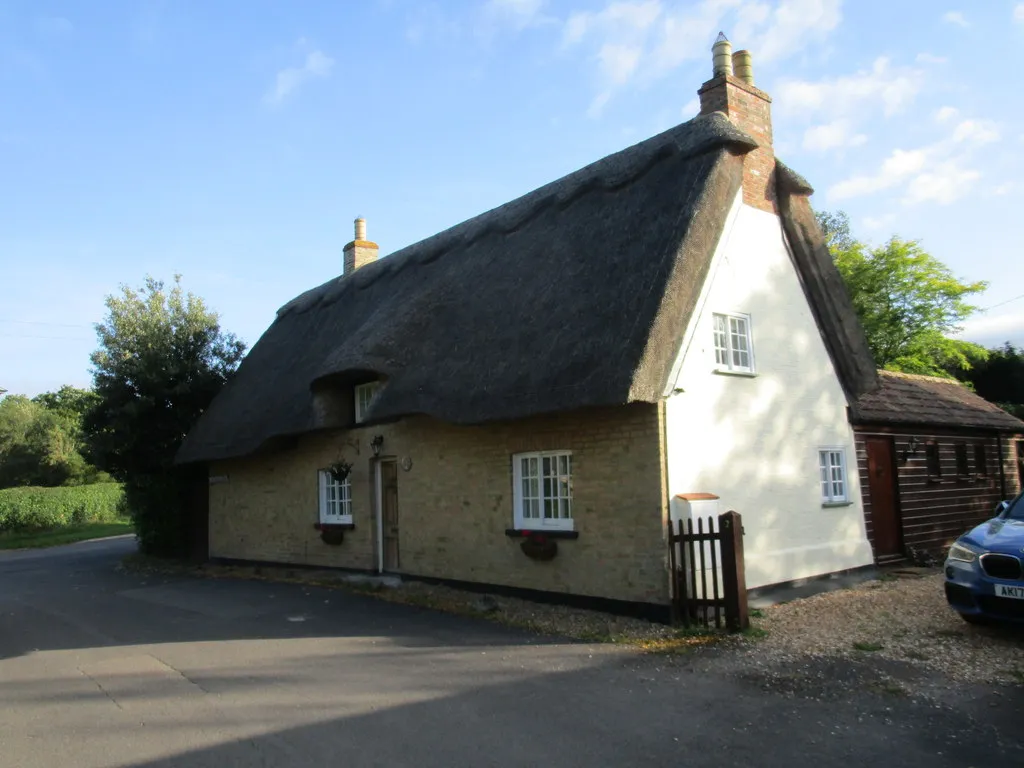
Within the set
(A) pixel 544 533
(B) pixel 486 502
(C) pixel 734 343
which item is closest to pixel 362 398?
(B) pixel 486 502

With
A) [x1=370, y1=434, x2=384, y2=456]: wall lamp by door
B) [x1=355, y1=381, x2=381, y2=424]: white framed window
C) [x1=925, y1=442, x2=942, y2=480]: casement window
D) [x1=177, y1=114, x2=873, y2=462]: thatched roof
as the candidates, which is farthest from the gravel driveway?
[x1=355, y1=381, x2=381, y2=424]: white framed window

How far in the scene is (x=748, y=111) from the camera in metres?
11.6

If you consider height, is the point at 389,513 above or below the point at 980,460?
below

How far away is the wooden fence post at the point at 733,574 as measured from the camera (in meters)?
8.36

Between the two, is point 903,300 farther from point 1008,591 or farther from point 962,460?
point 1008,591

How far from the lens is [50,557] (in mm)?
22828

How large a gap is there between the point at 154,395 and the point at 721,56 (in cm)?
1566

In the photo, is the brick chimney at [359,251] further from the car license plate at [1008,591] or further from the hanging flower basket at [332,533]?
the car license plate at [1008,591]

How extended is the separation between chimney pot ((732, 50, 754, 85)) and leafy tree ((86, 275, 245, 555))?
1508 cm

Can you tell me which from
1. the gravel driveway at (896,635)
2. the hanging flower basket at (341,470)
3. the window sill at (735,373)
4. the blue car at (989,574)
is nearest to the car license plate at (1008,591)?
the blue car at (989,574)

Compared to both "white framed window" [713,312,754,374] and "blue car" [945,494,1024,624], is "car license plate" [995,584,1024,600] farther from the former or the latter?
"white framed window" [713,312,754,374]

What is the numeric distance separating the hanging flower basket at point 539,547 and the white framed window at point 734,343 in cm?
340

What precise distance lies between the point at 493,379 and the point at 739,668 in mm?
4881

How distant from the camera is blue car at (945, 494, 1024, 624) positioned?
7.21m
